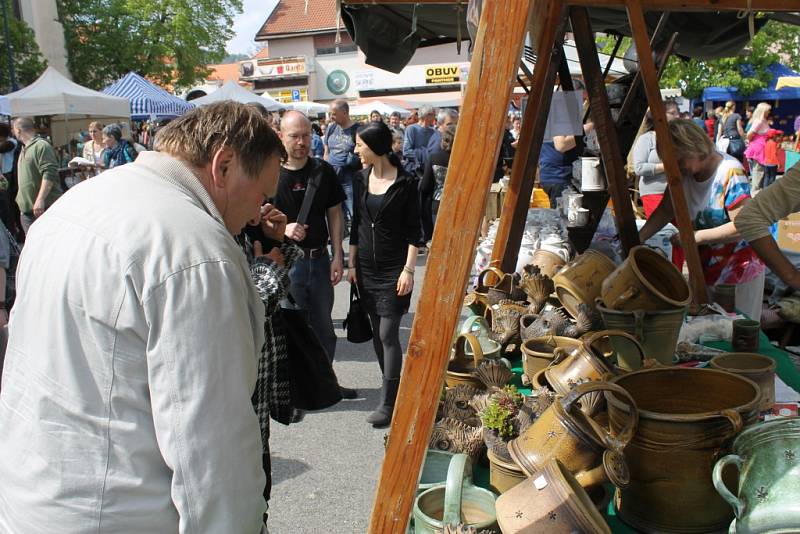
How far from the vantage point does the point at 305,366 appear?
2271mm

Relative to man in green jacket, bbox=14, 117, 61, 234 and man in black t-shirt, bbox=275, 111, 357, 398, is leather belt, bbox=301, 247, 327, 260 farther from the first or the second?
man in green jacket, bbox=14, 117, 61, 234

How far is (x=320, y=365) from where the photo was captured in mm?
2293

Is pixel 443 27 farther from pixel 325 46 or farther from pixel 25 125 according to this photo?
pixel 325 46

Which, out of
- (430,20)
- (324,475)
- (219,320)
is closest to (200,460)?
(219,320)

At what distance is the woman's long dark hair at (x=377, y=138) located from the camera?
382 cm

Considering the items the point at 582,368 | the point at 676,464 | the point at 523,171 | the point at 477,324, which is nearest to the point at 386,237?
the point at 523,171

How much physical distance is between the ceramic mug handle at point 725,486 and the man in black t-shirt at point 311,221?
270 cm

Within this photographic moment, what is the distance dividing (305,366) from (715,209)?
2729 mm

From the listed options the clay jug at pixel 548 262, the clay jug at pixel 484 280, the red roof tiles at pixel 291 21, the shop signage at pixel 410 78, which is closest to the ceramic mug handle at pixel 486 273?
the clay jug at pixel 484 280

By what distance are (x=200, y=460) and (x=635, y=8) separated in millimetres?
2844

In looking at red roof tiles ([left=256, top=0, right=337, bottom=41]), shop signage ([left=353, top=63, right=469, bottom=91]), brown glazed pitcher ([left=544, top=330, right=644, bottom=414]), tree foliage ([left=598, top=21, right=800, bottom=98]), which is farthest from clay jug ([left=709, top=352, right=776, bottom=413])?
red roof tiles ([left=256, top=0, right=337, bottom=41])

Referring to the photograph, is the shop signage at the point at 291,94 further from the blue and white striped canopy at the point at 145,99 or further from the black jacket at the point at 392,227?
the black jacket at the point at 392,227

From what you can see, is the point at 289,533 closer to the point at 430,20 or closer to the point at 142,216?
the point at 142,216

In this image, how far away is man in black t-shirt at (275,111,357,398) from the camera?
3.78 m
